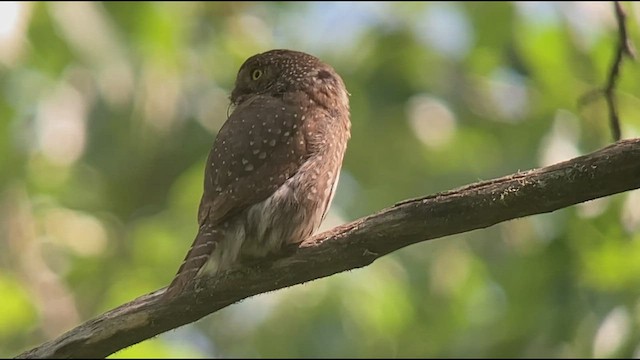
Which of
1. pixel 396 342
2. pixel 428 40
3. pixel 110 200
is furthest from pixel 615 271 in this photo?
pixel 110 200

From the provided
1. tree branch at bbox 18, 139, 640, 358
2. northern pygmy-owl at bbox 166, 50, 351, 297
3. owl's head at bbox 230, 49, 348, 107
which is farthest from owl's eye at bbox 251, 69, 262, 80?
tree branch at bbox 18, 139, 640, 358

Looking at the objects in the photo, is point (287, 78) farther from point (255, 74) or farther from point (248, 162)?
point (248, 162)

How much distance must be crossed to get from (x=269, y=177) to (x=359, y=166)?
1.74 metres

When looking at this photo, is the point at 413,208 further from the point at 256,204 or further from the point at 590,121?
the point at 590,121

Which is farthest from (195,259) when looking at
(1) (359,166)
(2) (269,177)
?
(1) (359,166)

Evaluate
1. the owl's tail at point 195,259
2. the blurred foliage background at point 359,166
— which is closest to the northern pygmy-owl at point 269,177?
the owl's tail at point 195,259

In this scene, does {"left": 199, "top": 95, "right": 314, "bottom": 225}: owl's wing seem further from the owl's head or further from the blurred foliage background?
the blurred foliage background

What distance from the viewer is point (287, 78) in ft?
13.1

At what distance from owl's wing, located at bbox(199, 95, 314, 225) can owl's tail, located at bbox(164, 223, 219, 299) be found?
68 mm

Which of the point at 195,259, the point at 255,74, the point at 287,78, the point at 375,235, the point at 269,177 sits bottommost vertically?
the point at 375,235

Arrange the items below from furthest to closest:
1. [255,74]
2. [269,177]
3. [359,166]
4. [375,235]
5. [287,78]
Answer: [359,166] → [255,74] → [287,78] → [269,177] → [375,235]

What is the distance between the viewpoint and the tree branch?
2.50 m

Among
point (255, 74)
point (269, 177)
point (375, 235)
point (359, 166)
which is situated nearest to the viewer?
point (375, 235)

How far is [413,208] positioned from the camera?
2689mm
